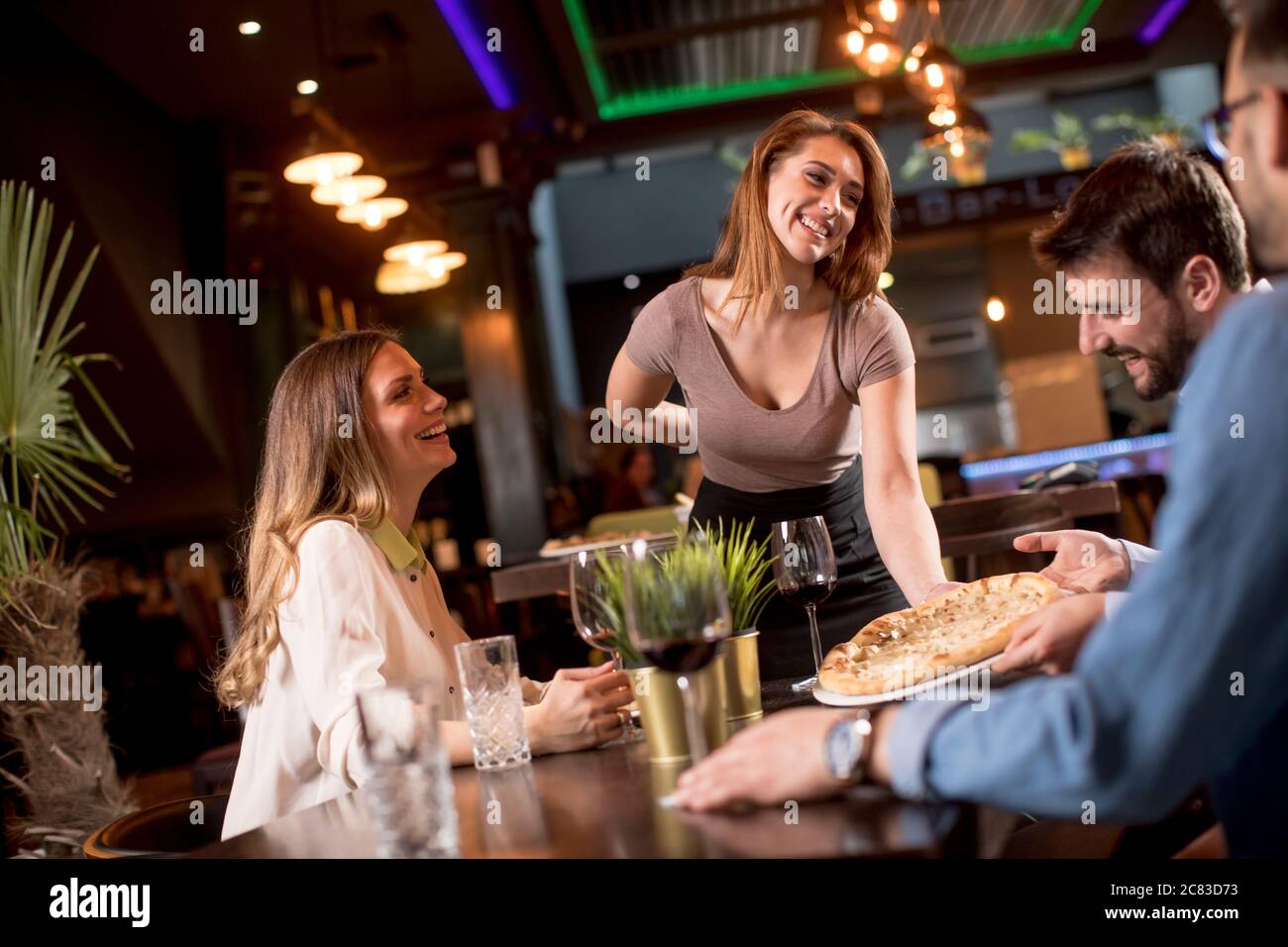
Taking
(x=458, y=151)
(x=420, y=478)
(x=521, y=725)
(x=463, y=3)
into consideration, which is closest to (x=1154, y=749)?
(x=521, y=725)

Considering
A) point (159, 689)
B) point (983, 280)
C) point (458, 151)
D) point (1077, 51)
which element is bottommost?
point (159, 689)

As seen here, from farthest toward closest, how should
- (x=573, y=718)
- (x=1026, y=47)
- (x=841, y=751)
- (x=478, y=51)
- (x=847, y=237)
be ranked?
(x=1026, y=47) → (x=478, y=51) → (x=847, y=237) → (x=573, y=718) → (x=841, y=751)

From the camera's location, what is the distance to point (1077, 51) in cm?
877

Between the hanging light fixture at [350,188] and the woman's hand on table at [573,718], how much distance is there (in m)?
4.30

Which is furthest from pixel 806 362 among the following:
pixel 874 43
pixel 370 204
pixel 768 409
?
pixel 874 43

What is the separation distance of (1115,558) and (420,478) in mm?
983

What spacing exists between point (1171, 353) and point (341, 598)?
1.04 meters

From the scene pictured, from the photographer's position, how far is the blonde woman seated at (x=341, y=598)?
1496 mm

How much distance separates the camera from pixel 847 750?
990 mm

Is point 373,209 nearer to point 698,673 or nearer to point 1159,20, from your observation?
point 698,673

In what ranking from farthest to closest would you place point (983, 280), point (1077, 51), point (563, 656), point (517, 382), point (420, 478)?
point (983, 280) < point (1077, 51) < point (517, 382) < point (563, 656) < point (420, 478)

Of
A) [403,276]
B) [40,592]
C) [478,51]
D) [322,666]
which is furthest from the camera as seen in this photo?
[403,276]

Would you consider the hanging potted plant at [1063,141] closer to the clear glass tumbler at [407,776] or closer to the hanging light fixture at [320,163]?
the hanging light fixture at [320,163]

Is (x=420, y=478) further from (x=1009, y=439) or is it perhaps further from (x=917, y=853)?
(x=1009, y=439)
